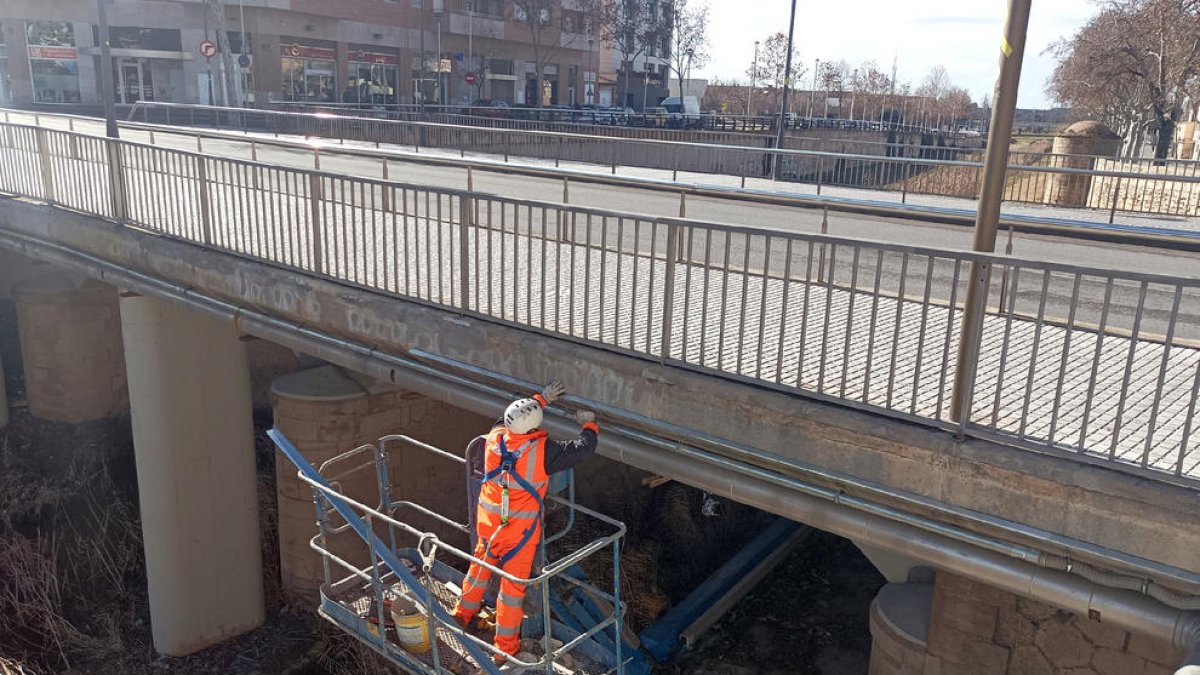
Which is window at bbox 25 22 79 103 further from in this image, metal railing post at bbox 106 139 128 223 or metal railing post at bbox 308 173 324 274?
metal railing post at bbox 308 173 324 274

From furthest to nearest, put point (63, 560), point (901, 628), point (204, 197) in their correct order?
point (63, 560), point (204, 197), point (901, 628)

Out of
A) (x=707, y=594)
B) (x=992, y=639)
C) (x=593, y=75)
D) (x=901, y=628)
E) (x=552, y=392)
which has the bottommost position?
(x=707, y=594)

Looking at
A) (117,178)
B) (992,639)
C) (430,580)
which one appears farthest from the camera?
(117,178)

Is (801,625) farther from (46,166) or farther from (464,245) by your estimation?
(46,166)

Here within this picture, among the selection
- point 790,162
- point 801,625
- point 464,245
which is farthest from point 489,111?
point 464,245

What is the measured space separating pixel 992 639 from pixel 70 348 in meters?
Answer: 16.7

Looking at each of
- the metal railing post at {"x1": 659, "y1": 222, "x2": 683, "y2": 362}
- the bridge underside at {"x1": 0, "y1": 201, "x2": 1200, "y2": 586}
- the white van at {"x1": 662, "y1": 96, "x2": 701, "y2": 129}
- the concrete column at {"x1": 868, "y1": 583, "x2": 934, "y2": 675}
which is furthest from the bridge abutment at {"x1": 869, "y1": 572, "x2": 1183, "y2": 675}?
the white van at {"x1": 662, "y1": 96, "x2": 701, "y2": 129}

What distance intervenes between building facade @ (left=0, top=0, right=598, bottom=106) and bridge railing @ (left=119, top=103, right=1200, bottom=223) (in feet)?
32.8

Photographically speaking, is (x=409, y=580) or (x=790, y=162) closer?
(x=409, y=580)

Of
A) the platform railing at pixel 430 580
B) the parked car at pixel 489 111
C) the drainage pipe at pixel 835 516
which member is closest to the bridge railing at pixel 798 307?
the drainage pipe at pixel 835 516

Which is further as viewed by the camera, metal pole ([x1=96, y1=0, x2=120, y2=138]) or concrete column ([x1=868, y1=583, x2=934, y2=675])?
metal pole ([x1=96, y1=0, x2=120, y2=138])

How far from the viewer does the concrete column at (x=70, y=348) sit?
17.4 m

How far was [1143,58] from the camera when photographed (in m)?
32.7

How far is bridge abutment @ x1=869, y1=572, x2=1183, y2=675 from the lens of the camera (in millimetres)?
6195
